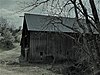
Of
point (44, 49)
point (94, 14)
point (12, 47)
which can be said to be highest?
point (94, 14)

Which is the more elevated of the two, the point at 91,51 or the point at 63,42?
the point at 91,51

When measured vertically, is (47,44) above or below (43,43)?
below

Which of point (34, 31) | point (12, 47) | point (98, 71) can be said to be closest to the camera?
point (98, 71)

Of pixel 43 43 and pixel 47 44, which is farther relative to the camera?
pixel 47 44

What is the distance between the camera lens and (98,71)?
25.2ft

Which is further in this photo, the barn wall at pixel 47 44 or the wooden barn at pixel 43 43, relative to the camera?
the barn wall at pixel 47 44

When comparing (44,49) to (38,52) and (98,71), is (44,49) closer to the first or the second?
(38,52)

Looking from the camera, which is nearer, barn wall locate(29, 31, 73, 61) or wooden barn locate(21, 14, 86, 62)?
wooden barn locate(21, 14, 86, 62)

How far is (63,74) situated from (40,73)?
75.7 inches

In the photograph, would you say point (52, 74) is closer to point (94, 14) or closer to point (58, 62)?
point (58, 62)

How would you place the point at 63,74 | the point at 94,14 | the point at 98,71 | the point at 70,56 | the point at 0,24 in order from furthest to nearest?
the point at 0,24 → the point at 70,56 → the point at 63,74 → the point at 94,14 → the point at 98,71

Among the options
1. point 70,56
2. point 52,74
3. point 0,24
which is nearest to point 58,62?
point 70,56

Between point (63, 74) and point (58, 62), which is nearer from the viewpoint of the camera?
point (63, 74)

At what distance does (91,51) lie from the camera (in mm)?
8297
